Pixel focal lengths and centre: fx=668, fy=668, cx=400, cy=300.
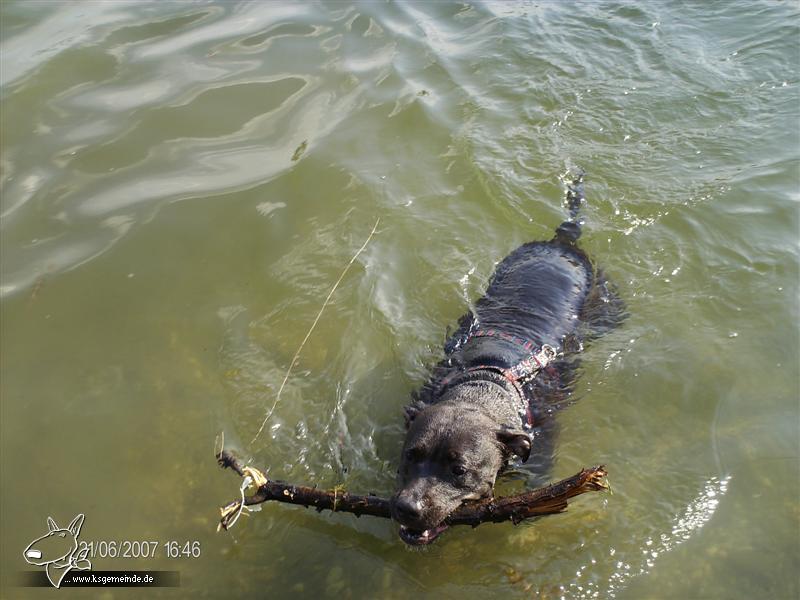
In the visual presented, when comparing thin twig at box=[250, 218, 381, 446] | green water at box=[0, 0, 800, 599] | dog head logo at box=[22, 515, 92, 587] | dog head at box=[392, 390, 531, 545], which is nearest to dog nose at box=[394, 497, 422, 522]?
dog head at box=[392, 390, 531, 545]

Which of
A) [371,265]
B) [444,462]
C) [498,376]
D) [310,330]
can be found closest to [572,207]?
[371,265]

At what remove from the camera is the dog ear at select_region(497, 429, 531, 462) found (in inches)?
154

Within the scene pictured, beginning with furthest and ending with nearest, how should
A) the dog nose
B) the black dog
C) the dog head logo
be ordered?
1. the dog head logo
2. the black dog
3. the dog nose

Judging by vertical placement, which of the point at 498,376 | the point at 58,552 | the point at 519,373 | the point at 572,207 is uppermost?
the point at 58,552

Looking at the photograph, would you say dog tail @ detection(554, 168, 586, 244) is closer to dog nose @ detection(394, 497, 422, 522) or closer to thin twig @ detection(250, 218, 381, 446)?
thin twig @ detection(250, 218, 381, 446)

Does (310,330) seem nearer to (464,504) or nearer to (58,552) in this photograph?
(464,504)

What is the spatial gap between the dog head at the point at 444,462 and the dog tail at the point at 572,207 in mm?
2864

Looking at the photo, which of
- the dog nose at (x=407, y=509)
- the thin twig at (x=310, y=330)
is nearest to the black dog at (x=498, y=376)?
the dog nose at (x=407, y=509)

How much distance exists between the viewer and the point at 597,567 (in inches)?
155

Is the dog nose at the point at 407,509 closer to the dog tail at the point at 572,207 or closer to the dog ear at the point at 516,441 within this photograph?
the dog ear at the point at 516,441

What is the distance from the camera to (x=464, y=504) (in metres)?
3.75

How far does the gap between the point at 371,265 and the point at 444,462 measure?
2.77m

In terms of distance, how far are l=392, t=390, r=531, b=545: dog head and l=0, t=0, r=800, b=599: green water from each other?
1.69ft

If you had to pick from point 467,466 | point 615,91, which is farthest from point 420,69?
point 467,466
